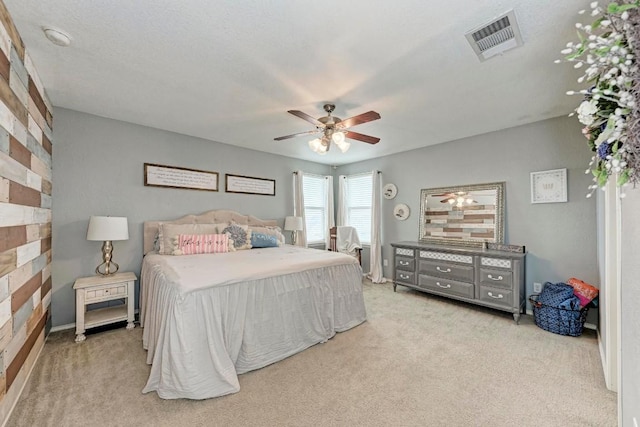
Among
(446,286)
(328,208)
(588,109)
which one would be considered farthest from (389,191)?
(588,109)

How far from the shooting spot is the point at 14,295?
5.94ft

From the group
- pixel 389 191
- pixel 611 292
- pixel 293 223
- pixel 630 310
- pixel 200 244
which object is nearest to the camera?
pixel 630 310

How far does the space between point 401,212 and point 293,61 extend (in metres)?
3.50

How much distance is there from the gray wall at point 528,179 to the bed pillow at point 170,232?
318 cm

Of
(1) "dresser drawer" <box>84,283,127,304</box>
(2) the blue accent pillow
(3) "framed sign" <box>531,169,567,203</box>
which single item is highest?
(3) "framed sign" <box>531,169,567,203</box>

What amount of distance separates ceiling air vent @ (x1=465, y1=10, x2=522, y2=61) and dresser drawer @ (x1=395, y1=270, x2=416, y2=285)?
10.2ft

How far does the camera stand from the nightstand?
9.01 feet

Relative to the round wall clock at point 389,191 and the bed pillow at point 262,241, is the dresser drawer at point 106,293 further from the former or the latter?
the round wall clock at point 389,191

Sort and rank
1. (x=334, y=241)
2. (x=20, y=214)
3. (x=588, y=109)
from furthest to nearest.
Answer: (x=334, y=241)
(x=20, y=214)
(x=588, y=109)

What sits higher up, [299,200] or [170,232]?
[299,200]

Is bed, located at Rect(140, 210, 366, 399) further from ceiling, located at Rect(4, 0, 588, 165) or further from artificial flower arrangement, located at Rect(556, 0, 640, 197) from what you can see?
artificial flower arrangement, located at Rect(556, 0, 640, 197)

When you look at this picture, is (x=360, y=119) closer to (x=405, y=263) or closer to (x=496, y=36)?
(x=496, y=36)

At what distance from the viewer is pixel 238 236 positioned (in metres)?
3.84

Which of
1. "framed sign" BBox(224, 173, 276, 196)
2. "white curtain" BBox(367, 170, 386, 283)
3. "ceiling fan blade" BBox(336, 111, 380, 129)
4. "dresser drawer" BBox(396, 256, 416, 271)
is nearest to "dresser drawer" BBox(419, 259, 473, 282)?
"dresser drawer" BBox(396, 256, 416, 271)
